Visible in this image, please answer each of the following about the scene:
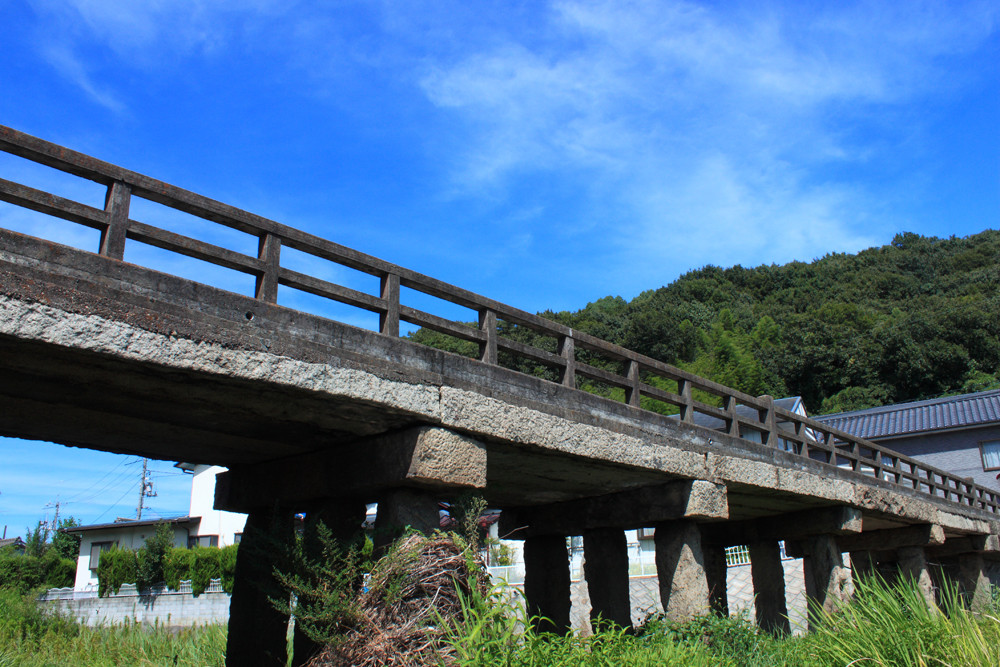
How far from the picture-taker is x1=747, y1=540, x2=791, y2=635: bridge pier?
13.8 metres

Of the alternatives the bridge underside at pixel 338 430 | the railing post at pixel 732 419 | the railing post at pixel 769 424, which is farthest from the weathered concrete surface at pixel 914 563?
the railing post at pixel 732 419

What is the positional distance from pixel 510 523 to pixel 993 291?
6844 centimetres

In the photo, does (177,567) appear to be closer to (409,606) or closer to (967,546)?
(967,546)

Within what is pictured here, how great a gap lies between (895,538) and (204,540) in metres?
33.3

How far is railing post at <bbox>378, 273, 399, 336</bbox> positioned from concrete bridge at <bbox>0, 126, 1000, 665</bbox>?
16 millimetres

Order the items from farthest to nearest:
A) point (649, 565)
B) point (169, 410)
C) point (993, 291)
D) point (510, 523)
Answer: point (993, 291)
point (649, 565)
point (510, 523)
point (169, 410)

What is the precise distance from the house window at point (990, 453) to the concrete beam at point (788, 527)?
2283 cm

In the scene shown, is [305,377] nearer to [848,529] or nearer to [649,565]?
[848,529]

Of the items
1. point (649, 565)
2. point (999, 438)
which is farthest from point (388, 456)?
point (999, 438)

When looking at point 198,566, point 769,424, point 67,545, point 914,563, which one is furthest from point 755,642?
point 67,545

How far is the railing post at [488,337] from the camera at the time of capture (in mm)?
7246

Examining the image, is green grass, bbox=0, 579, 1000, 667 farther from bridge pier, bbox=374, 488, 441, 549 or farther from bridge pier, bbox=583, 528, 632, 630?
bridge pier, bbox=583, 528, 632, 630

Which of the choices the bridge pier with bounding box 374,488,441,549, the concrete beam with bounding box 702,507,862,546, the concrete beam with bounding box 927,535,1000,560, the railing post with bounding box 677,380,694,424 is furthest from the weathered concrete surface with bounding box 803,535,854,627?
the bridge pier with bounding box 374,488,441,549

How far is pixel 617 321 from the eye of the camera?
67000 mm
